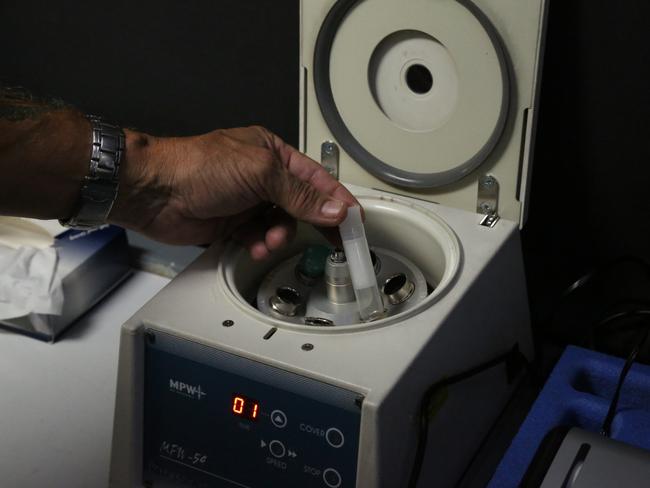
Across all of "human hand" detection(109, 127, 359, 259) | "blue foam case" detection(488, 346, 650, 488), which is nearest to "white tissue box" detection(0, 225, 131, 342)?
"human hand" detection(109, 127, 359, 259)

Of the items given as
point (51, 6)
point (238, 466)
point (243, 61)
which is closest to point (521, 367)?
point (238, 466)

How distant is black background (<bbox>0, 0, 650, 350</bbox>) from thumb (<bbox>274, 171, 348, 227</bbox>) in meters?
0.34

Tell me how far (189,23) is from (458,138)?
1.83 feet

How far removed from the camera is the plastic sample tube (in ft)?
3.14

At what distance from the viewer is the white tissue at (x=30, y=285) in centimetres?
121

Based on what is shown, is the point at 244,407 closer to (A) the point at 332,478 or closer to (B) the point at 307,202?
(A) the point at 332,478

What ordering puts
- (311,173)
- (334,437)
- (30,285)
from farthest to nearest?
(30,285), (311,173), (334,437)

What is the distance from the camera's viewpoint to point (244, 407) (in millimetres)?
862

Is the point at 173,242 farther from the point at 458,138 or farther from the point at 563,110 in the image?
the point at 563,110

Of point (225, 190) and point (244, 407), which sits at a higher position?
point (225, 190)

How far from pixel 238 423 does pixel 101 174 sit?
332mm

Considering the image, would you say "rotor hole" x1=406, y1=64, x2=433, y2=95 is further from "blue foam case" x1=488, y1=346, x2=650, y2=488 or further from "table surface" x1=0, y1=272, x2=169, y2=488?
"table surface" x1=0, y1=272, x2=169, y2=488

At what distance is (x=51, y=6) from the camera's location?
151 cm

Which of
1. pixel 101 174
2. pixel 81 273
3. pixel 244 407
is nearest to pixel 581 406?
pixel 244 407
